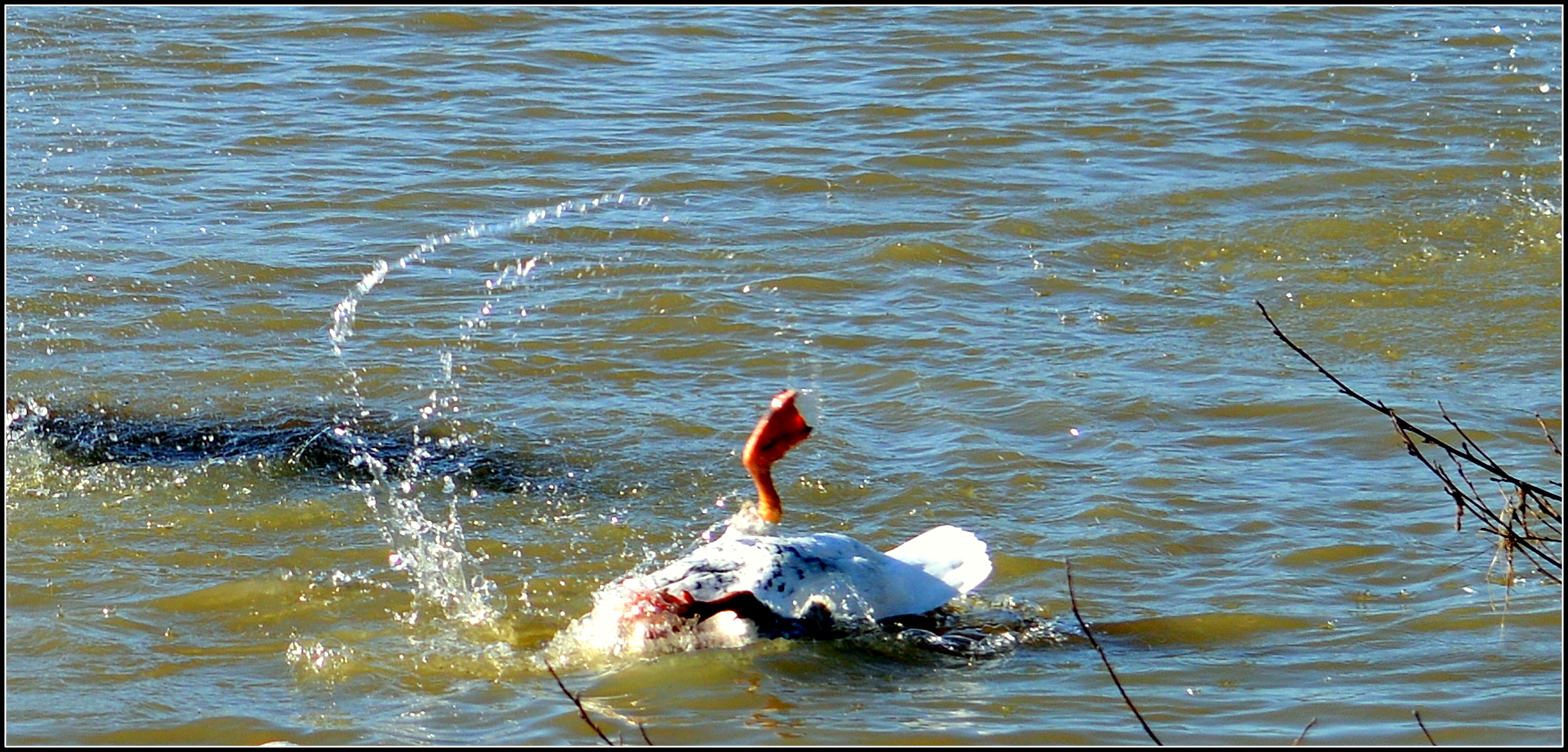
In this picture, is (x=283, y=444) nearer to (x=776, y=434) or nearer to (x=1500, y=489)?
(x=776, y=434)

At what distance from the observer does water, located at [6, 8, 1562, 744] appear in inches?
175

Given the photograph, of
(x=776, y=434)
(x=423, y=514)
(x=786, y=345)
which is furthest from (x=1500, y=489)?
(x=786, y=345)

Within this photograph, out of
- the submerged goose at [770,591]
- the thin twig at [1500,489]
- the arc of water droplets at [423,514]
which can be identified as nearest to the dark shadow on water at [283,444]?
the arc of water droplets at [423,514]

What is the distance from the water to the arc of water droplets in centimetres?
2

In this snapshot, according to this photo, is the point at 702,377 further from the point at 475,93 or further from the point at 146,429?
the point at 475,93

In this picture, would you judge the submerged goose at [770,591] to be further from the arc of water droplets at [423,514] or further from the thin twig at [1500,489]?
the thin twig at [1500,489]

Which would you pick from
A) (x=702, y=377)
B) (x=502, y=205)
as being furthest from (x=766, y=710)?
(x=502, y=205)

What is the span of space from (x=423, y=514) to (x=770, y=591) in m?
1.64

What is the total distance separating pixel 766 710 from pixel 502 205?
205 inches

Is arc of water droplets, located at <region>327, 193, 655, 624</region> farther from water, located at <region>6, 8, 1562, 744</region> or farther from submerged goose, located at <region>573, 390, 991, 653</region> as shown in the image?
submerged goose, located at <region>573, 390, 991, 653</region>

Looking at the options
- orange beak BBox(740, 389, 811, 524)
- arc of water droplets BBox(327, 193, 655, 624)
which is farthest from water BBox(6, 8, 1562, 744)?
orange beak BBox(740, 389, 811, 524)

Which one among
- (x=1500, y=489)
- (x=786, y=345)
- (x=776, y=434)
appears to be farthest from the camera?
(x=786, y=345)

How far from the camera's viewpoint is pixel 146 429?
6.34 m

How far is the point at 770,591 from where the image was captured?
4523 millimetres
